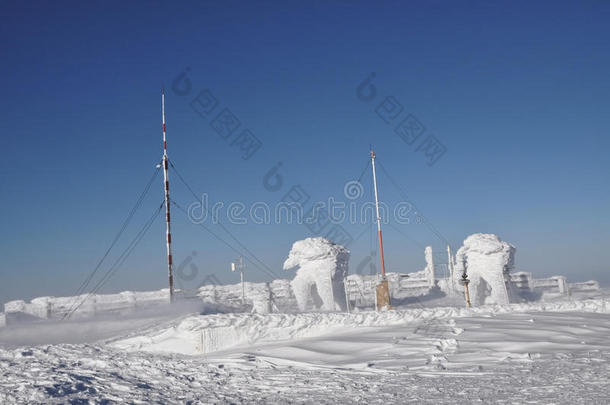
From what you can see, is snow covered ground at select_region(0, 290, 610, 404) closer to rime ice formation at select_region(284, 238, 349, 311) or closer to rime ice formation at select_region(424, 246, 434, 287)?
rime ice formation at select_region(284, 238, 349, 311)

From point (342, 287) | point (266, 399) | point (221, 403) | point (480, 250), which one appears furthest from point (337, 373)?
point (480, 250)

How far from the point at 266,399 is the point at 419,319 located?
6329 mm

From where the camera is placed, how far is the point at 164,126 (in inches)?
655

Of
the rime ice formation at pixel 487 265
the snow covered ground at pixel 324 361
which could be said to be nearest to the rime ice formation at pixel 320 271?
the rime ice formation at pixel 487 265

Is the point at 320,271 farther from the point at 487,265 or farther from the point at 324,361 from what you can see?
the point at 324,361

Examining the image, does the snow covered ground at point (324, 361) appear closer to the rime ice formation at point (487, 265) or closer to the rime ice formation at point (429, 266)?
the rime ice formation at point (487, 265)

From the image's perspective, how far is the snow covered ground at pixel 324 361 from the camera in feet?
15.8

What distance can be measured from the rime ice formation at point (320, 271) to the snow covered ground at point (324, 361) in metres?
5.26

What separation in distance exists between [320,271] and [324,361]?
9042 millimetres

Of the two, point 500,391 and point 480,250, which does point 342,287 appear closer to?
point 480,250

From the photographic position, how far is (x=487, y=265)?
53.1ft

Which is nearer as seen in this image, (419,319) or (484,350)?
(484,350)

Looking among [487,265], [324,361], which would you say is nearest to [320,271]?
[487,265]

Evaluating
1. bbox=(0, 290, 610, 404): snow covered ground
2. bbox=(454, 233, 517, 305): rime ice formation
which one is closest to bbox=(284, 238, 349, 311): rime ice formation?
bbox=(454, 233, 517, 305): rime ice formation
